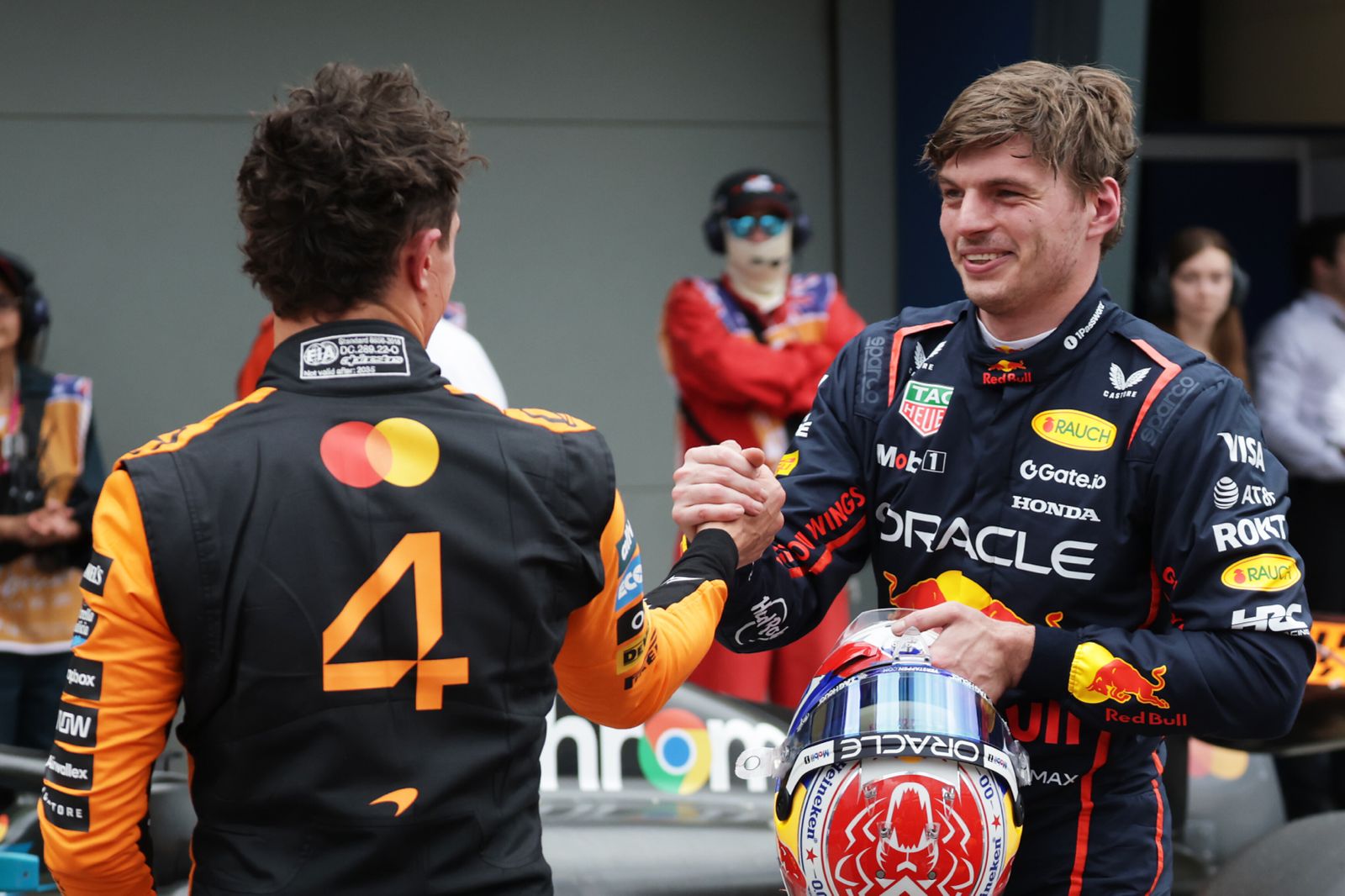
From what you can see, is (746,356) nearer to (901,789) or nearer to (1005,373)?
(1005,373)

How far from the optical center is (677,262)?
25.6 ft

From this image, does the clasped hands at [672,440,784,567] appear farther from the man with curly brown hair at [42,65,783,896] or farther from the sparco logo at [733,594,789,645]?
the man with curly brown hair at [42,65,783,896]

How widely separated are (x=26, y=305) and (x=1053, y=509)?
3.57m

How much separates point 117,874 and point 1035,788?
1.18 meters

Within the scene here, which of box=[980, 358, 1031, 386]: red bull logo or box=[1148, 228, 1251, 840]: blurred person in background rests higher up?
box=[1148, 228, 1251, 840]: blurred person in background

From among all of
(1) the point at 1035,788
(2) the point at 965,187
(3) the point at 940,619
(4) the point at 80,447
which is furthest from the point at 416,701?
(4) the point at 80,447

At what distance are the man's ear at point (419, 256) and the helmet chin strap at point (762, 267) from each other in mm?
3557

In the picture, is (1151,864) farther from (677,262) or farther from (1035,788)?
(677,262)

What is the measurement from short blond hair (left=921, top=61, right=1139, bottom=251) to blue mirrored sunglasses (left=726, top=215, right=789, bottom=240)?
3129mm

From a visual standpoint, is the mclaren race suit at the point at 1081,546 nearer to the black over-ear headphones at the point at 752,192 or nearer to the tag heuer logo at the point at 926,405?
the tag heuer logo at the point at 926,405

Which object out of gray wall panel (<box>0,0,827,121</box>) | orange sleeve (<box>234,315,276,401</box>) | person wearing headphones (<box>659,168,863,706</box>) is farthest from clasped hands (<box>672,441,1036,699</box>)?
gray wall panel (<box>0,0,827,121</box>)

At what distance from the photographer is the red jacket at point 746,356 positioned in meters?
5.06

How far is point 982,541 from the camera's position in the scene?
2215 mm

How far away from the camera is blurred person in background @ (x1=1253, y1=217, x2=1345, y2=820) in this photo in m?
5.71
